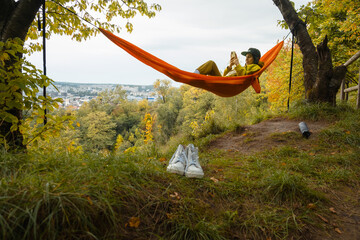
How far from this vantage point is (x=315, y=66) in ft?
11.6

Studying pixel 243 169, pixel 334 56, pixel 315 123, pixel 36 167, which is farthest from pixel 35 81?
pixel 334 56

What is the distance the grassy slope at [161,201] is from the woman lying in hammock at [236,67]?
1.58 meters

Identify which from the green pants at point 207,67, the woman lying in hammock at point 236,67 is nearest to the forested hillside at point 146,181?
the woman lying in hammock at point 236,67

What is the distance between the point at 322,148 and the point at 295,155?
398 millimetres

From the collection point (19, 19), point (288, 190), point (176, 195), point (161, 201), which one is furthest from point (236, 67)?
point (19, 19)

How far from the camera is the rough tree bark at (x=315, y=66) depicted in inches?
131

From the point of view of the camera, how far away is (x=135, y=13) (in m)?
2.97

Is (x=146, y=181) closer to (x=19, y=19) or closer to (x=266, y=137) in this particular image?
(x=19, y=19)

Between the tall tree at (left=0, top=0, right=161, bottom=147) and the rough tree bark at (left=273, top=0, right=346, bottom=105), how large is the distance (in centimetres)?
243

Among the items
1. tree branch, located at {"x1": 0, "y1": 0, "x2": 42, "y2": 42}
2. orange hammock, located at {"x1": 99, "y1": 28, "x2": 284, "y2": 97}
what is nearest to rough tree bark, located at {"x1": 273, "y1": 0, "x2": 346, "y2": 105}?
orange hammock, located at {"x1": 99, "y1": 28, "x2": 284, "y2": 97}

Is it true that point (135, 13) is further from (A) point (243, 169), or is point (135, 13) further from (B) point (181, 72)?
(A) point (243, 169)

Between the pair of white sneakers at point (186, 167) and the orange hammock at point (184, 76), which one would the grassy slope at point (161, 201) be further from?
the orange hammock at point (184, 76)

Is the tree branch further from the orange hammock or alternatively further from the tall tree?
the orange hammock

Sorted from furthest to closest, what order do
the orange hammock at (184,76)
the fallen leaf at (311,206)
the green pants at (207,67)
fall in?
the green pants at (207,67) < the orange hammock at (184,76) < the fallen leaf at (311,206)
